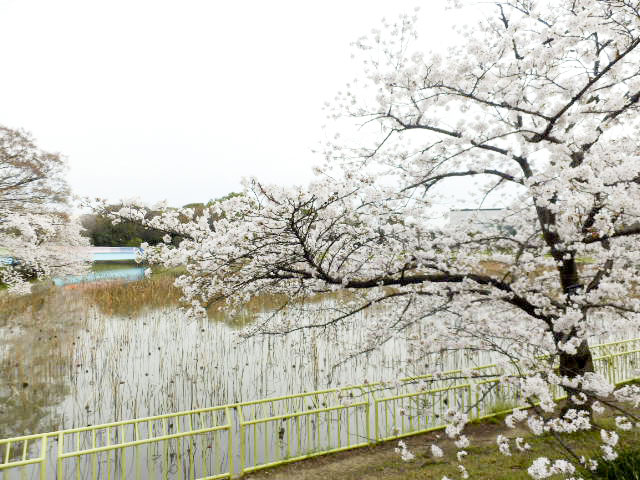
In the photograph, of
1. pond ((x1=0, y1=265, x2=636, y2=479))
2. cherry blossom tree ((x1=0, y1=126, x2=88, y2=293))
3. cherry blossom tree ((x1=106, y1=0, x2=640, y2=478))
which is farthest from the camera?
cherry blossom tree ((x1=0, y1=126, x2=88, y2=293))

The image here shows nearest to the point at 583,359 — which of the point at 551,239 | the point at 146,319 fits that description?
the point at 551,239

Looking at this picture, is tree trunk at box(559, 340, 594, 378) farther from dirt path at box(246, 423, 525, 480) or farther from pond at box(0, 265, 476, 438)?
pond at box(0, 265, 476, 438)

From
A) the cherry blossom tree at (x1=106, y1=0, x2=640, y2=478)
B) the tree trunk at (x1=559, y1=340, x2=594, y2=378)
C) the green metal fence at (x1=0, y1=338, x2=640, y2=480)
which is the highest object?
the cherry blossom tree at (x1=106, y1=0, x2=640, y2=478)

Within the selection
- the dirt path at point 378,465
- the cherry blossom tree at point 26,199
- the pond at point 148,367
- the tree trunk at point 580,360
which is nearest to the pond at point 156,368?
the pond at point 148,367

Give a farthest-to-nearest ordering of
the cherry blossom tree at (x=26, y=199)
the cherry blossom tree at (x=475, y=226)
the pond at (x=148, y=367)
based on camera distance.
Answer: the cherry blossom tree at (x=26, y=199) < the pond at (x=148, y=367) < the cherry blossom tree at (x=475, y=226)

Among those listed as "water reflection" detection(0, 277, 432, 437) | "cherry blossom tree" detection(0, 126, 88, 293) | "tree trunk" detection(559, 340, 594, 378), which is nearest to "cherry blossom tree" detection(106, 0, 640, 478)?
→ "tree trunk" detection(559, 340, 594, 378)

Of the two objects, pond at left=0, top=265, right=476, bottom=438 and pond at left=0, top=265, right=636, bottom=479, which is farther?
pond at left=0, top=265, right=476, bottom=438

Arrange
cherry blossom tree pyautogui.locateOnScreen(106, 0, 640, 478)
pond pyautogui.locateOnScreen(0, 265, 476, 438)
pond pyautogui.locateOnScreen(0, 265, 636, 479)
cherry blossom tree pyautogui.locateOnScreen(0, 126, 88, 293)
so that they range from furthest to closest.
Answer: cherry blossom tree pyautogui.locateOnScreen(0, 126, 88, 293) → pond pyautogui.locateOnScreen(0, 265, 476, 438) → pond pyautogui.locateOnScreen(0, 265, 636, 479) → cherry blossom tree pyautogui.locateOnScreen(106, 0, 640, 478)

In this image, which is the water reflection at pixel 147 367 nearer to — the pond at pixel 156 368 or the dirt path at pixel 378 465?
the pond at pixel 156 368

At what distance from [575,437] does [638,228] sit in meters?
2.99

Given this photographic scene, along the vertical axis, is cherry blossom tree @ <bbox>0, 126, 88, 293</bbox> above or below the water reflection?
above

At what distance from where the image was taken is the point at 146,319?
12.1 m

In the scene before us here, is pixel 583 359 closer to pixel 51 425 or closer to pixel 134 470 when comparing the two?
pixel 134 470

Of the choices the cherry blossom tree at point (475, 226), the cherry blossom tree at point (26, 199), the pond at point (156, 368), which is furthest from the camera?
the cherry blossom tree at point (26, 199)
